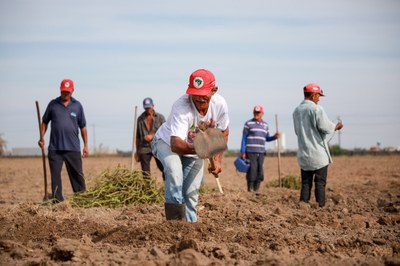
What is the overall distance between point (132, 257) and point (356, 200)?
6.49 m

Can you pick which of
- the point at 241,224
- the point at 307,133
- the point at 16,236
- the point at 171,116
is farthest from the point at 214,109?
the point at 307,133

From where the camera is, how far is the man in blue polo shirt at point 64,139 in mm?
10844

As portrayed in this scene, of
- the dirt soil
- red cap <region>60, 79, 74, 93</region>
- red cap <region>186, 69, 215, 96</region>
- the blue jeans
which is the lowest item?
the dirt soil

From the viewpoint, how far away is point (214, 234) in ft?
22.4

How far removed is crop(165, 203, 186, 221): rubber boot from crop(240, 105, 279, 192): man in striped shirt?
6.85m

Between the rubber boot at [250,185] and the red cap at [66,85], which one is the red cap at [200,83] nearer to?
the red cap at [66,85]

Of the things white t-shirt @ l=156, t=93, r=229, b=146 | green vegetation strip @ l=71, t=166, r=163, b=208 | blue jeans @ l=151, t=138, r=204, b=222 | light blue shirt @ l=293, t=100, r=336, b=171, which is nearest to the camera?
white t-shirt @ l=156, t=93, r=229, b=146

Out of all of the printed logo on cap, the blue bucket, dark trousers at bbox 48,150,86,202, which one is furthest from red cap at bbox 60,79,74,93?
the printed logo on cap

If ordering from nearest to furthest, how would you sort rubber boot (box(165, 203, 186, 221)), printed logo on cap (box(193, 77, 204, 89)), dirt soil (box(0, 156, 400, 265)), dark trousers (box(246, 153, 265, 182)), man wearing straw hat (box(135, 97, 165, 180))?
dirt soil (box(0, 156, 400, 265))
printed logo on cap (box(193, 77, 204, 89))
rubber boot (box(165, 203, 186, 221))
man wearing straw hat (box(135, 97, 165, 180))
dark trousers (box(246, 153, 265, 182))

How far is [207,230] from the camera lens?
6852mm

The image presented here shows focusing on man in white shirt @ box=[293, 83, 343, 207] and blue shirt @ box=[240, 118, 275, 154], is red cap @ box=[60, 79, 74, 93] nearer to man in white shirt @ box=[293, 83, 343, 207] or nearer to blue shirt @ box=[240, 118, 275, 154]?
man in white shirt @ box=[293, 83, 343, 207]

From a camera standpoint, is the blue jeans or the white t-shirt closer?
the white t-shirt

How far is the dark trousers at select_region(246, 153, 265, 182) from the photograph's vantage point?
1387cm

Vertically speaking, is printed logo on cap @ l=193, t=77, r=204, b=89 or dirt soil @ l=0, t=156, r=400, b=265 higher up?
printed logo on cap @ l=193, t=77, r=204, b=89
